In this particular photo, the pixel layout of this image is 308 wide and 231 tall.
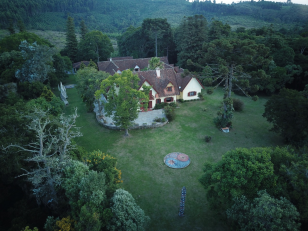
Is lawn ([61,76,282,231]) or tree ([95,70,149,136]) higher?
tree ([95,70,149,136])

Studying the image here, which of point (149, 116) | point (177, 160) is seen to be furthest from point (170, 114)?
point (177, 160)

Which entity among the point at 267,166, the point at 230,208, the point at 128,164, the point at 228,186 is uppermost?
the point at 267,166

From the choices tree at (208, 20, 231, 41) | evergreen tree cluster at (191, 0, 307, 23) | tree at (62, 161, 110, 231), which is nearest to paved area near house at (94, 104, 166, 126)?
tree at (62, 161, 110, 231)

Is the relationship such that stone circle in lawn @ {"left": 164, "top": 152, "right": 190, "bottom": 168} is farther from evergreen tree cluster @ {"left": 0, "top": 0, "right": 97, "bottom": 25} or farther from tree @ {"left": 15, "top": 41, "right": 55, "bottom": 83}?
evergreen tree cluster @ {"left": 0, "top": 0, "right": 97, "bottom": 25}

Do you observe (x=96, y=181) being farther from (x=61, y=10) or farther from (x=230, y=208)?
(x=61, y=10)

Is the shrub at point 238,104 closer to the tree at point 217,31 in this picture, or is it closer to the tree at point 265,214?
the tree at point 265,214

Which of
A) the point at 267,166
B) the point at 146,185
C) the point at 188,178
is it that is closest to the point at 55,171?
the point at 146,185

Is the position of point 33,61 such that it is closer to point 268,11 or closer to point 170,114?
point 170,114

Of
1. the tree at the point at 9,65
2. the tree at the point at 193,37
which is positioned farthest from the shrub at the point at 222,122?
the tree at the point at 9,65
